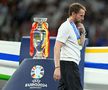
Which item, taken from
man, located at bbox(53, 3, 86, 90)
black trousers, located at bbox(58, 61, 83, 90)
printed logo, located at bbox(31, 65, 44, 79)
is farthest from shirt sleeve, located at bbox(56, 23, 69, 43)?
printed logo, located at bbox(31, 65, 44, 79)

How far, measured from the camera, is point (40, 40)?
5.69 metres

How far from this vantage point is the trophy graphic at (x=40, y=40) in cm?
561

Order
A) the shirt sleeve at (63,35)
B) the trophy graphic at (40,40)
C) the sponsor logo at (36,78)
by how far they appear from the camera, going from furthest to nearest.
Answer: the trophy graphic at (40,40), the sponsor logo at (36,78), the shirt sleeve at (63,35)

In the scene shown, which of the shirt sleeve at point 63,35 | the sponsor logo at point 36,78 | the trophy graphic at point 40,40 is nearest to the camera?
the shirt sleeve at point 63,35

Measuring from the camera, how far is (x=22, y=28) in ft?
24.8

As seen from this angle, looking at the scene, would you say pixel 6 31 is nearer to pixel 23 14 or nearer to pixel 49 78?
pixel 23 14

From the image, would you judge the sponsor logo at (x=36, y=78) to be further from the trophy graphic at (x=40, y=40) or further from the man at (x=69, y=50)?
the man at (x=69, y=50)

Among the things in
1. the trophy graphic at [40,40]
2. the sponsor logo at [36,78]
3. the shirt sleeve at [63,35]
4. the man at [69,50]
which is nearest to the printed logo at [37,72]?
the sponsor logo at [36,78]

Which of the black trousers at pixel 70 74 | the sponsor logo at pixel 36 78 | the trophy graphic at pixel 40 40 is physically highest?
the trophy graphic at pixel 40 40

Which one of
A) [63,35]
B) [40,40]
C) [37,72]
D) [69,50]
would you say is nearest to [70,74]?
[69,50]

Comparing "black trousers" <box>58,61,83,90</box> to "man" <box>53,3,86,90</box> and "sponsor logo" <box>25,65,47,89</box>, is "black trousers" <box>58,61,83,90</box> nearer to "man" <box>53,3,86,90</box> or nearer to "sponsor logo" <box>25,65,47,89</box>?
"man" <box>53,3,86,90</box>

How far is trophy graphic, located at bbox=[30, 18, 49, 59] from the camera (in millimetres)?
5607

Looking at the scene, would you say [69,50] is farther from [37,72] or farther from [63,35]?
[37,72]

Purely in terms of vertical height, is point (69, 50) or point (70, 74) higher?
point (69, 50)
